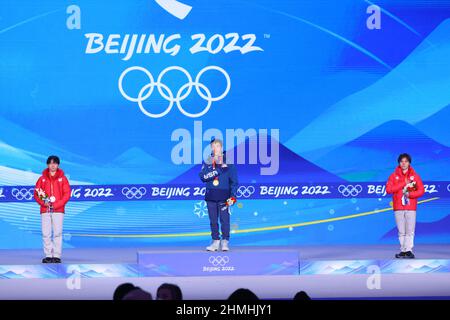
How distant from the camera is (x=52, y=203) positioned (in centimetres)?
930

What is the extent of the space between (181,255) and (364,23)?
454 cm

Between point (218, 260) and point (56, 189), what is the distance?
216 cm

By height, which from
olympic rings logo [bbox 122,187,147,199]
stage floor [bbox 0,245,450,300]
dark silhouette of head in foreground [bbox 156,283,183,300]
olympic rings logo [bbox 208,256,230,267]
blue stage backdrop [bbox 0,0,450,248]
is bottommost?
dark silhouette of head in foreground [bbox 156,283,183,300]

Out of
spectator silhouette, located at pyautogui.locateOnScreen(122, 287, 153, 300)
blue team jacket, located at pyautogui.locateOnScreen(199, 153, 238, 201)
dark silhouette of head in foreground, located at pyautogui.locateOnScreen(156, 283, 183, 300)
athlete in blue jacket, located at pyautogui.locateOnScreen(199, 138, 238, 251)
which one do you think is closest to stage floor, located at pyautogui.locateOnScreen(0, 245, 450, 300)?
athlete in blue jacket, located at pyautogui.locateOnScreen(199, 138, 238, 251)

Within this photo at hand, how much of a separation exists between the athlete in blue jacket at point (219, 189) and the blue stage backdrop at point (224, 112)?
54.4 inches

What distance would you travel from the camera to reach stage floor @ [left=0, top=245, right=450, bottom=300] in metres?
8.88

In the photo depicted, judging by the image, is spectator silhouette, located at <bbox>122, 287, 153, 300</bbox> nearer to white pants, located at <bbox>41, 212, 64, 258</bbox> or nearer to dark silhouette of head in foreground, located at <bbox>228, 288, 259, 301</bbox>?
dark silhouette of head in foreground, located at <bbox>228, 288, 259, 301</bbox>

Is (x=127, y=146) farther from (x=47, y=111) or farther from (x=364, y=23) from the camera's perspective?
(x=364, y=23)

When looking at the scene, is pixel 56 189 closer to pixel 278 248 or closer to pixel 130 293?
pixel 278 248

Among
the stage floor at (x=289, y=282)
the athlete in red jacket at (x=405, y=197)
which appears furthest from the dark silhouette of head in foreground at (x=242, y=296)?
the athlete in red jacket at (x=405, y=197)

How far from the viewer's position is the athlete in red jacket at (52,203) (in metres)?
9.30

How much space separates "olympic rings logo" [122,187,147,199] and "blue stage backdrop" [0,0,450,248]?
0.03 meters

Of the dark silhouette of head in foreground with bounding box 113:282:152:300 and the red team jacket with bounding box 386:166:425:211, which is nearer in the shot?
the dark silhouette of head in foreground with bounding box 113:282:152:300
